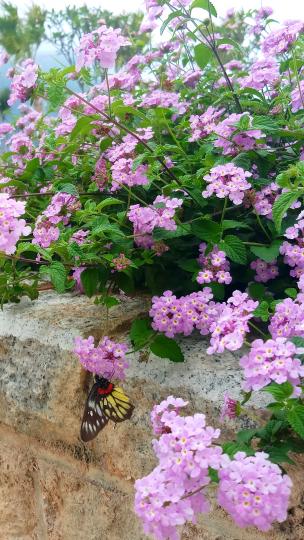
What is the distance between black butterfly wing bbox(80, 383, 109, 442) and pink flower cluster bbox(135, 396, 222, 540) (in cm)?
52

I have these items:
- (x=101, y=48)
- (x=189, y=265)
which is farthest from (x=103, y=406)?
(x=101, y=48)

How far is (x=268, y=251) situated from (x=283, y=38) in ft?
2.62

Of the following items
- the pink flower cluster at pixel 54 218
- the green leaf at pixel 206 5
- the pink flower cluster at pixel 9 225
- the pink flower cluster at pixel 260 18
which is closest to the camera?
the pink flower cluster at pixel 9 225

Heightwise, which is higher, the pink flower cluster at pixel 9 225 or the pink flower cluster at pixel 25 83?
the pink flower cluster at pixel 25 83

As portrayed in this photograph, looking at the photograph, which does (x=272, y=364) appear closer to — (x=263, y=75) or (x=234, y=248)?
(x=234, y=248)

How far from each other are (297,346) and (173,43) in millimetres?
1846

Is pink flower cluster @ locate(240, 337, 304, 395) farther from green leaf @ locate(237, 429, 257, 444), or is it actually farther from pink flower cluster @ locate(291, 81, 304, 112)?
pink flower cluster @ locate(291, 81, 304, 112)

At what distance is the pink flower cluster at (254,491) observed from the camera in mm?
882

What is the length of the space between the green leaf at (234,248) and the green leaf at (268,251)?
4 cm

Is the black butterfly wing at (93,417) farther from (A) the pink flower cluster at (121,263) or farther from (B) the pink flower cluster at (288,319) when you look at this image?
(B) the pink flower cluster at (288,319)

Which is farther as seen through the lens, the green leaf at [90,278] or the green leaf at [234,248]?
the green leaf at [90,278]

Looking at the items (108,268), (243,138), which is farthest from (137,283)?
(243,138)

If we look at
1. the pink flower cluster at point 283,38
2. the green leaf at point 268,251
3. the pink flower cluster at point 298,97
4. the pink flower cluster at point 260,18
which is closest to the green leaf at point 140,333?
the green leaf at point 268,251

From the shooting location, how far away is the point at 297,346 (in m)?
1.11
